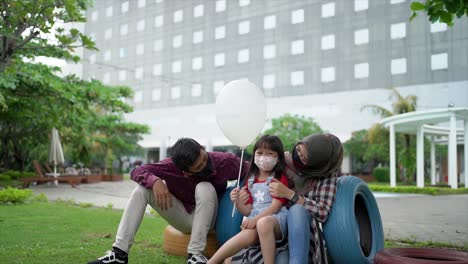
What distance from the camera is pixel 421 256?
130 inches

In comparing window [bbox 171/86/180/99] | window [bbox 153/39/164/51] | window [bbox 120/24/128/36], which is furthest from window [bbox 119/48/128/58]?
window [bbox 171/86/180/99]

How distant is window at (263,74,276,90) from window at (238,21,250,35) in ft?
14.8

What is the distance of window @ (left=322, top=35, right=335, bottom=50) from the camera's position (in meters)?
36.2

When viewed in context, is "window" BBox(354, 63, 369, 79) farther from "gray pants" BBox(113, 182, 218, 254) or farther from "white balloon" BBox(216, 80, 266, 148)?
"gray pants" BBox(113, 182, 218, 254)

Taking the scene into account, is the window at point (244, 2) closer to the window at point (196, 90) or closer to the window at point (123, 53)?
the window at point (196, 90)

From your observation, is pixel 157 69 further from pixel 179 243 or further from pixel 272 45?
pixel 179 243

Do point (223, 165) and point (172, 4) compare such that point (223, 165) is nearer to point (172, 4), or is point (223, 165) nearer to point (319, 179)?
point (319, 179)

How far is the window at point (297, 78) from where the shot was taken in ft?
123

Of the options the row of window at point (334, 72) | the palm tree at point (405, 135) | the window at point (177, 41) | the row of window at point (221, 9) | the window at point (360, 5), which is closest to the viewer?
the palm tree at point (405, 135)

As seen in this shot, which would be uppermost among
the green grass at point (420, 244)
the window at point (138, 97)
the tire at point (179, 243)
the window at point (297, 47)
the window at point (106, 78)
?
the window at point (297, 47)

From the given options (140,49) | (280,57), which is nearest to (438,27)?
(280,57)

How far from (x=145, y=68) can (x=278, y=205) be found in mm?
44921

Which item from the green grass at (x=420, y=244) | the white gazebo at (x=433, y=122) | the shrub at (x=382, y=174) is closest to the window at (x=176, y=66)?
the shrub at (x=382, y=174)

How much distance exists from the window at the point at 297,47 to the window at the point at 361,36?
420 centimetres
